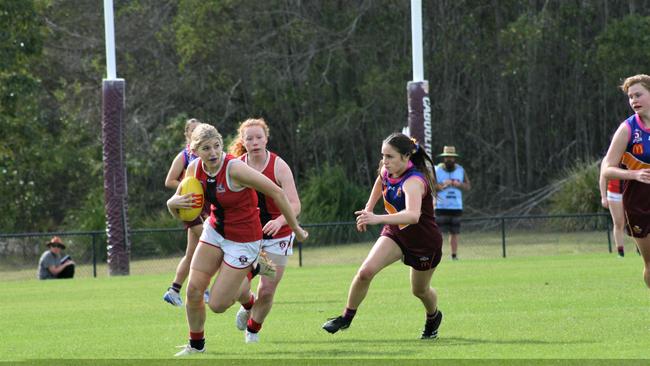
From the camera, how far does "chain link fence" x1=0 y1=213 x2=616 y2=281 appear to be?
29188 mm

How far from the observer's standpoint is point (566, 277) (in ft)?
63.1

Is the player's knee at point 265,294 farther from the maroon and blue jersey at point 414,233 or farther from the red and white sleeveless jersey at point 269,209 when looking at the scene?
the maroon and blue jersey at point 414,233

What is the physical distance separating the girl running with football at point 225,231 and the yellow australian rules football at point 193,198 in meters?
0.08

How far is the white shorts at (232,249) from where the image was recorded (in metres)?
10.5

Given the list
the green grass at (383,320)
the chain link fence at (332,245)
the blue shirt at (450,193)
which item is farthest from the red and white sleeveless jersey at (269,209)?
the chain link fence at (332,245)

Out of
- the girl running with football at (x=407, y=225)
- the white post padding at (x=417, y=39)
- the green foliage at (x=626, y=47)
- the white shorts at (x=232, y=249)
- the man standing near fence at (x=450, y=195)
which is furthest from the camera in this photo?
the green foliage at (x=626, y=47)

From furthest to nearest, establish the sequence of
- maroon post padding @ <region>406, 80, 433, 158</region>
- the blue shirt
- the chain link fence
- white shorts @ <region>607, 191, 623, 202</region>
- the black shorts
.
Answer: the chain link fence < maroon post padding @ <region>406, 80, 433, 158</region> < the blue shirt < the black shorts < white shorts @ <region>607, 191, 623, 202</region>

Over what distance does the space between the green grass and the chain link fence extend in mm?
6948

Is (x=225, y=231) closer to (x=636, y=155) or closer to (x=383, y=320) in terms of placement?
(x=383, y=320)

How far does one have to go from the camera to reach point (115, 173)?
2538 cm

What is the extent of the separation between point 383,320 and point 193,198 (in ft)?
12.3

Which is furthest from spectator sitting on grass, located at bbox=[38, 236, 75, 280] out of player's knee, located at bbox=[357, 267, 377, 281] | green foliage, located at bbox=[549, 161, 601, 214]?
player's knee, located at bbox=[357, 267, 377, 281]

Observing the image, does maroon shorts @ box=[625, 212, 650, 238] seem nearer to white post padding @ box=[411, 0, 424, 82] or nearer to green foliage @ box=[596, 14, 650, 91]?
white post padding @ box=[411, 0, 424, 82]

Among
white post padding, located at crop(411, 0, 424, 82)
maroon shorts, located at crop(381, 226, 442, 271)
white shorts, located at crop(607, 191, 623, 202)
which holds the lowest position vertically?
maroon shorts, located at crop(381, 226, 442, 271)
